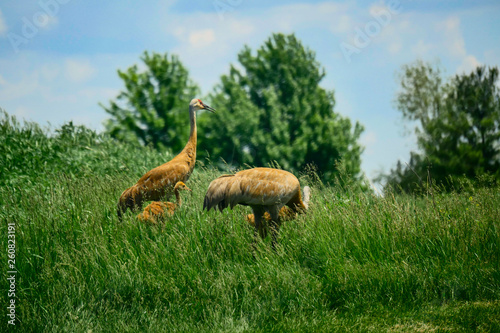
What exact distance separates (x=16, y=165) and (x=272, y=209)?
9101 mm

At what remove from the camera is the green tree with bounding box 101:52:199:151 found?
71.5 feet

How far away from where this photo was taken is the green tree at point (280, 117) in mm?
20078

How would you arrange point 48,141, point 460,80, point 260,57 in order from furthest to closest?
point 460,80
point 260,57
point 48,141

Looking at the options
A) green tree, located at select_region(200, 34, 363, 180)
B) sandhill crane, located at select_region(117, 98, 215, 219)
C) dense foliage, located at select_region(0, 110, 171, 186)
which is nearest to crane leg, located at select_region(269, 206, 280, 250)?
sandhill crane, located at select_region(117, 98, 215, 219)

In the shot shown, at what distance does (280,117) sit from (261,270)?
1562cm

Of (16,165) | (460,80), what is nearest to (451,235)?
(16,165)

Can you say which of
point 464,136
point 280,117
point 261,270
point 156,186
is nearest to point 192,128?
point 156,186

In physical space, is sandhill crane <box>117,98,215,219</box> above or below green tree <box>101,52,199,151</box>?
below

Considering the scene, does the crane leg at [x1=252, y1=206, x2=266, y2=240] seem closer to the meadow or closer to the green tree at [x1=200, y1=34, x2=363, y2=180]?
the meadow

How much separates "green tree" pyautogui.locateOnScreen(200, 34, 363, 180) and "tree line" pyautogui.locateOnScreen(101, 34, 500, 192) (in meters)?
0.05

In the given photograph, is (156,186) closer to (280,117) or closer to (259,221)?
(259,221)

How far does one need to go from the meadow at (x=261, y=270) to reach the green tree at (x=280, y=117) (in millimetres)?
12763

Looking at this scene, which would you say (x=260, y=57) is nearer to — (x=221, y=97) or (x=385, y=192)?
(x=221, y=97)

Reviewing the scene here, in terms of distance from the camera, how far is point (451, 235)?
6.35 meters
